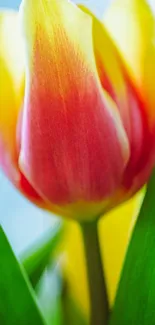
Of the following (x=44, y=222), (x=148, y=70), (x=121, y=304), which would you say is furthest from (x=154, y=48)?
(x=44, y=222)

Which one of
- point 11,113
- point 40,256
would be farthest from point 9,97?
point 40,256

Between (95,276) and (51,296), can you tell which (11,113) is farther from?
(51,296)

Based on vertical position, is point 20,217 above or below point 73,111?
below

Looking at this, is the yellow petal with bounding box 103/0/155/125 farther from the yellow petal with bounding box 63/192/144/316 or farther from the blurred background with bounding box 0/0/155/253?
the blurred background with bounding box 0/0/155/253

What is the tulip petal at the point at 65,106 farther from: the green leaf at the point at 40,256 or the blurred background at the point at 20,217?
the blurred background at the point at 20,217

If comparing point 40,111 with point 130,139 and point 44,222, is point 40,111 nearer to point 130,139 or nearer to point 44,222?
point 130,139
